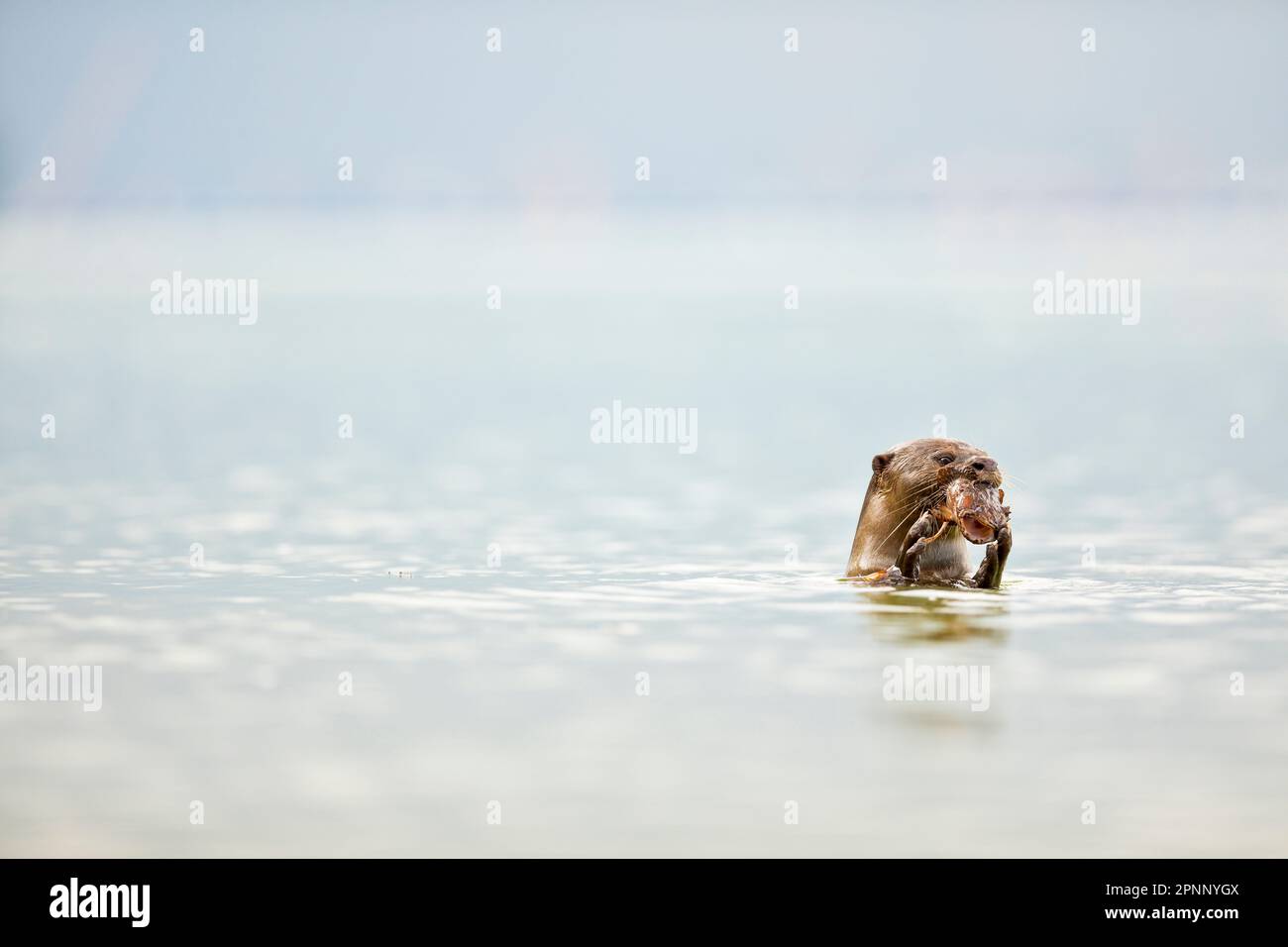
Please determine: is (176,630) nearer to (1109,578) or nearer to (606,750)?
(606,750)

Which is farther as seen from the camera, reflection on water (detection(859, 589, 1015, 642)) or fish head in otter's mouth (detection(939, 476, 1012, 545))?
fish head in otter's mouth (detection(939, 476, 1012, 545))

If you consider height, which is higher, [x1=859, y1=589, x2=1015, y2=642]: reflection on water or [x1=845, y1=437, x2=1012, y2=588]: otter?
[x1=845, y1=437, x2=1012, y2=588]: otter

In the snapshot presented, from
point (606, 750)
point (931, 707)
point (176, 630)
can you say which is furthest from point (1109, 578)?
point (176, 630)

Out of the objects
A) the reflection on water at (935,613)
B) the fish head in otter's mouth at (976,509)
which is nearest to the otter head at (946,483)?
the fish head in otter's mouth at (976,509)

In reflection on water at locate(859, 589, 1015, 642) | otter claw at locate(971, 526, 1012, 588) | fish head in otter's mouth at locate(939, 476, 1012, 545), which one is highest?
fish head in otter's mouth at locate(939, 476, 1012, 545)

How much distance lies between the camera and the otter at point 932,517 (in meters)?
11.3

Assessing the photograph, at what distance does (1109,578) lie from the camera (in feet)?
39.2

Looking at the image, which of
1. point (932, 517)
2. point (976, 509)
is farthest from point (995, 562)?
point (932, 517)

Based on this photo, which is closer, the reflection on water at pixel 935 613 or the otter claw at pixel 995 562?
the reflection on water at pixel 935 613

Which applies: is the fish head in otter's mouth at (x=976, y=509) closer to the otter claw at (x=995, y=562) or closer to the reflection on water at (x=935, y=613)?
the otter claw at (x=995, y=562)

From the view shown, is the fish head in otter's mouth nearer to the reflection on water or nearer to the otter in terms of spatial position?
the otter

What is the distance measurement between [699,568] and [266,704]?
4.09 m

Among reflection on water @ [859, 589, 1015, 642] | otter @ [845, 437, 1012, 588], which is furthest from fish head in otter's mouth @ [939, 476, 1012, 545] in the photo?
→ reflection on water @ [859, 589, 1015, 642]

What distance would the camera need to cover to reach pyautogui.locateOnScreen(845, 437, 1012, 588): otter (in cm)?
1133
